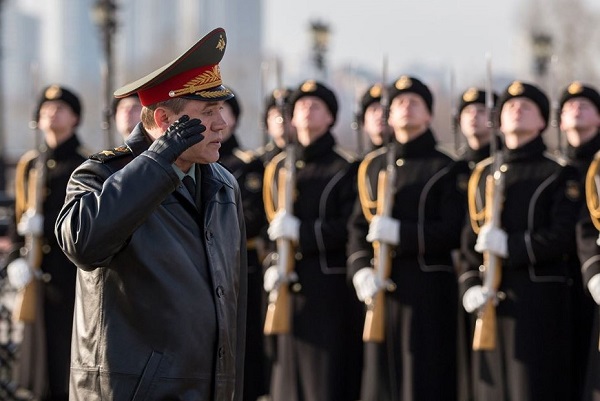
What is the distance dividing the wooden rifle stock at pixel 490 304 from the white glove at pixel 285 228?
4.51 feet

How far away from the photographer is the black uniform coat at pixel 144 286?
4.61 meters

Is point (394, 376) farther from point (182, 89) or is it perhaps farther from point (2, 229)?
point (182, 89)

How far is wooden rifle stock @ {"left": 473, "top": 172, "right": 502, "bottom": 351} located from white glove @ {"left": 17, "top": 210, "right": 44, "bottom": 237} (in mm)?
3069

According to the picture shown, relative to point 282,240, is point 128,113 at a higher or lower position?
higher

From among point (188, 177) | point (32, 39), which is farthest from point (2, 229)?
point (32, 39)

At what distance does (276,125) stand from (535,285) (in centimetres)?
257

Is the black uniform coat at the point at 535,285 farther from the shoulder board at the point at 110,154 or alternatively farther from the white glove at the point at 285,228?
the shoulder board at the point at 110,154

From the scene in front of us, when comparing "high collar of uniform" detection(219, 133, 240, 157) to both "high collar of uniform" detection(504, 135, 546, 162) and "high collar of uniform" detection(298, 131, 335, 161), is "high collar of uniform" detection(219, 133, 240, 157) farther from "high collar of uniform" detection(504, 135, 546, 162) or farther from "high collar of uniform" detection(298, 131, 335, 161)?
"high collar of uniform" detection(504, 135, 546, 162)

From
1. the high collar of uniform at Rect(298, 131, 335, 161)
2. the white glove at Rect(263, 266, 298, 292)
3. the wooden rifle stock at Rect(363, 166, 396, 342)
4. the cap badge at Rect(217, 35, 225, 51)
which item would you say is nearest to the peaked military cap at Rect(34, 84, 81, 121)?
the high collar of uniform at Rect(298, 131, 335, 161)

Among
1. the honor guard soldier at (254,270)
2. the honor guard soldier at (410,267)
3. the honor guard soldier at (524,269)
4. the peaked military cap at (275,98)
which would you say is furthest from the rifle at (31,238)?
the honor guard soldier at (524,269)

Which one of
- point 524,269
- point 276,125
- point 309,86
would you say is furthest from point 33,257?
point 524,269

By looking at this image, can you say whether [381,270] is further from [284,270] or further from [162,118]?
[162,118]

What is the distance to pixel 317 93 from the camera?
9.56m

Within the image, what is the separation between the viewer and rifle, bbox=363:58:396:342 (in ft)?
29.1
